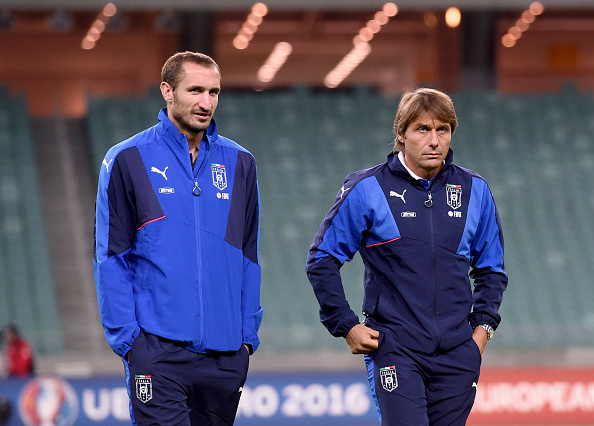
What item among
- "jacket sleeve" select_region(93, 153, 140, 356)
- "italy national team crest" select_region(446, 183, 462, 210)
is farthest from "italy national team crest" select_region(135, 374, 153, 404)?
"italy national team crest" select_region(446, 183, 462, 210)

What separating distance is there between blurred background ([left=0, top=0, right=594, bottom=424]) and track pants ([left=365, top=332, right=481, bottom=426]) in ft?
23.9

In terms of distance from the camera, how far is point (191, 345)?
13.7 ft

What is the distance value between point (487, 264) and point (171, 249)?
1461 mm

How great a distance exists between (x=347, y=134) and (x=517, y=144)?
111 inches

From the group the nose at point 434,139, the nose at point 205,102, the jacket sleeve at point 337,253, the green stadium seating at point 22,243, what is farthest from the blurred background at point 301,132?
the nose at point 205,102

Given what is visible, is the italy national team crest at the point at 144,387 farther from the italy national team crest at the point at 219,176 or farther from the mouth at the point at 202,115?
the mouth at the point at 202,115

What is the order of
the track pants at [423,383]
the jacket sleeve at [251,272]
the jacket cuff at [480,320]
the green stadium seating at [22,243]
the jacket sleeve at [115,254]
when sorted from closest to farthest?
the jacket sleeve at [115,254] → the track pants at [423,383] → the jacket sleeve at [251,272] → the jacket cuff at [480,320] → the green stadium seating at [22,243]

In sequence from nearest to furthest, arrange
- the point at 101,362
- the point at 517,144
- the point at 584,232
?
the point at 101,362 → the point at 584,232 → the point at 517,144

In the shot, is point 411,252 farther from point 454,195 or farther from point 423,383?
point 423,383

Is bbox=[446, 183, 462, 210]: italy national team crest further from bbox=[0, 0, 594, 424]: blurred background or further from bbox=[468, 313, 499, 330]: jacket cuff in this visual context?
bbox=[0, 0, 594, 424]: blurred background

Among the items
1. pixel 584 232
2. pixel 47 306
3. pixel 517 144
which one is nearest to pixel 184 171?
pixel 47 306

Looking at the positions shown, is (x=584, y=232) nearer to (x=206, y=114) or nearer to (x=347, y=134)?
(x=347, y=134)

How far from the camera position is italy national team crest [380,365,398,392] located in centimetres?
430

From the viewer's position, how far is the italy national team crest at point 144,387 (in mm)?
4117
